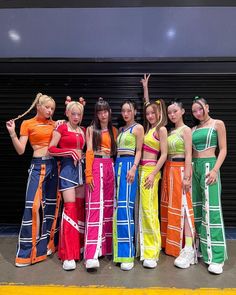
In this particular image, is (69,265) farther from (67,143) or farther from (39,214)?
(67,143)

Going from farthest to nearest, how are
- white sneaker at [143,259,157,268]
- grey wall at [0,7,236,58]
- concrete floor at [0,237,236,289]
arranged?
grey wall at [0,7,236,58] < white sneaker at [143,259,157,268] < concrete floor at [0,237,236,289]

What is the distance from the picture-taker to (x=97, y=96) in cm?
439

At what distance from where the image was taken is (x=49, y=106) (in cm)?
343

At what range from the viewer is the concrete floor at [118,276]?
9.40 feet

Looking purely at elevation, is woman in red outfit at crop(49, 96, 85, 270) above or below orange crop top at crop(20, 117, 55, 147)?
below

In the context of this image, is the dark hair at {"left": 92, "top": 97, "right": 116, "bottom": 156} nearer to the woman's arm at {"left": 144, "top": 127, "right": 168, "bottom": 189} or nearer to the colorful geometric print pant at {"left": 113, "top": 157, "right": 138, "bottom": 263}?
the colorful geometric print pant at {"left": 113, "top": 157, "right": 138, "bottom": 263}

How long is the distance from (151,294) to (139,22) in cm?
375

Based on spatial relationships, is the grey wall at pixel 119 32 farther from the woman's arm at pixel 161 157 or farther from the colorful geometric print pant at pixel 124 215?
the colorful geometric print pant at pixel 124 215

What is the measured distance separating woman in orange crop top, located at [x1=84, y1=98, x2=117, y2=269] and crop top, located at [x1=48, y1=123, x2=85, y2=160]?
129mm

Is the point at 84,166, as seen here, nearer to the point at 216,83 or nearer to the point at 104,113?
the point at 104,113

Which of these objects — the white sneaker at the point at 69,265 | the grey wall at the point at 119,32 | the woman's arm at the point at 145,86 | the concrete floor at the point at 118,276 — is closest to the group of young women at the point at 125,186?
the white sneaker at the point at 69,265

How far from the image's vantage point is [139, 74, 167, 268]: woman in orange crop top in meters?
3.33

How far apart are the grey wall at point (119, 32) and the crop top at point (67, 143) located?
1.58 meters

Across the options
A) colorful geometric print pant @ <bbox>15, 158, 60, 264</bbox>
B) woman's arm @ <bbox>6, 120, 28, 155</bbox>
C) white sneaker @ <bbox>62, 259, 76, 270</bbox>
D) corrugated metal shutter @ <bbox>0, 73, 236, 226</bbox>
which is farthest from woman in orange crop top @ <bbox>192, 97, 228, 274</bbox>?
woman's arm @ <bbox>6, 120, 28, 155</bbox>
